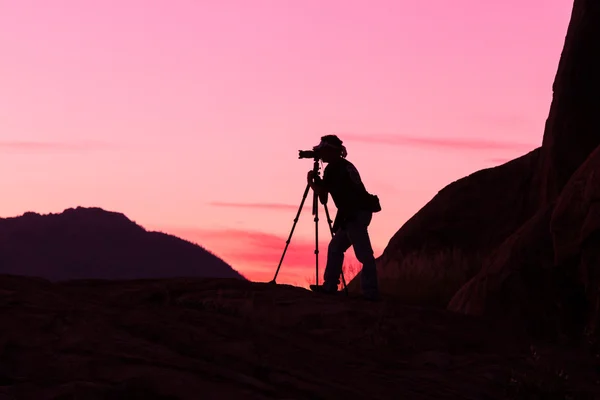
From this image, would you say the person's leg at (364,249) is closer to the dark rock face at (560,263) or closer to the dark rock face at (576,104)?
the dark rock face at (560,263)

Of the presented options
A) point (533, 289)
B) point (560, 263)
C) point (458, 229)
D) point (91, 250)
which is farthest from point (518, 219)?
point (91, 250)

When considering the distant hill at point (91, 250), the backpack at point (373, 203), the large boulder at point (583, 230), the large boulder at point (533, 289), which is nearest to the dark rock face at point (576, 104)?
the large boulder at point (533, 289)

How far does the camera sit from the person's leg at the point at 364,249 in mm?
15109

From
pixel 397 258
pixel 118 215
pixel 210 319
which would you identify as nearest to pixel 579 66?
pixel 397 258

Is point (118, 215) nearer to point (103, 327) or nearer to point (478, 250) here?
point (478, 250)

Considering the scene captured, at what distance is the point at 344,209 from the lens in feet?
49.9

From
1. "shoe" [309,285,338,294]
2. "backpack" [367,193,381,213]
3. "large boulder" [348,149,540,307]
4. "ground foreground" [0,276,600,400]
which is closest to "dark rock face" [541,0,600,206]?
"large boulder" [348,149,540,307]

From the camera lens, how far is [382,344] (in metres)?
12.2

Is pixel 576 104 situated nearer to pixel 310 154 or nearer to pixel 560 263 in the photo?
pixel 560 263

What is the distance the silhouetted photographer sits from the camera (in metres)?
15.1

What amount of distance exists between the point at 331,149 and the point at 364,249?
1.57 metres

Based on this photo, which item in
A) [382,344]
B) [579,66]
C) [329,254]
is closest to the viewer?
[382,344]

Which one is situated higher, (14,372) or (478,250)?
(478,250)

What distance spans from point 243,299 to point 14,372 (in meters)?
6.78
